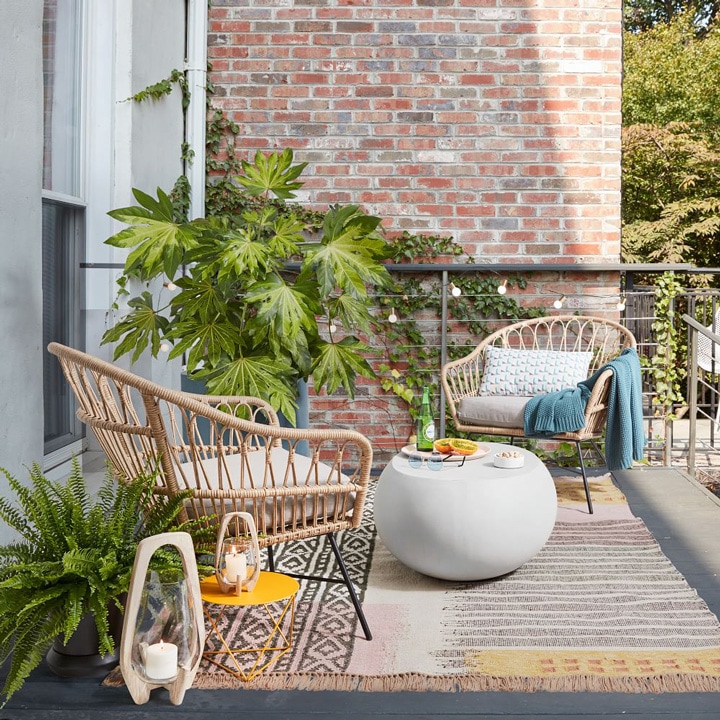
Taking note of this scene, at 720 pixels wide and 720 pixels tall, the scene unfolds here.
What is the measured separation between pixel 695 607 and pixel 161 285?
248 centimetres

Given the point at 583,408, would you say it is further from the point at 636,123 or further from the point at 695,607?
the point at 636,123

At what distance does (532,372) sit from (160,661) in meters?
2.57

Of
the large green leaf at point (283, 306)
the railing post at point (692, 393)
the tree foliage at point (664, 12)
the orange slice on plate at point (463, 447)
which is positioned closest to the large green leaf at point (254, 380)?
the large green leaf at point (283, 306)

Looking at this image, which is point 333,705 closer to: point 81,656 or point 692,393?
point 81,656

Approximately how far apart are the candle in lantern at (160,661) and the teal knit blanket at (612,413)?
212 centimetres

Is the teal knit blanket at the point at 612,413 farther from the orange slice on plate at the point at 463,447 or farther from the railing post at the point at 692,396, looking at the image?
the orange slice on plate at the point at 463,447

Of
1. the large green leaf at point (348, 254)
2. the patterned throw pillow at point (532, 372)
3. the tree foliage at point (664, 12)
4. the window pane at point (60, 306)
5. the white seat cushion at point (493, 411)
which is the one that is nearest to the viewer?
the window pane at point (60, 306)

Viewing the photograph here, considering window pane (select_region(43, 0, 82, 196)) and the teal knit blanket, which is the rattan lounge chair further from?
the teal knit blanket

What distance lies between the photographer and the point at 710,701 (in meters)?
1.92

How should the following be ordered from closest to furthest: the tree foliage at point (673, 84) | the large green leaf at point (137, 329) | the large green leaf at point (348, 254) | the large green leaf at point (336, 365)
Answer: the large green leaf at point (137, 329) < the large green leaf at point (348, 254) < the large green leaf at point (336, 365) < the tree foliage at point (673, 84)

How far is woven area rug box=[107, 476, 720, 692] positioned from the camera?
202 centimetres

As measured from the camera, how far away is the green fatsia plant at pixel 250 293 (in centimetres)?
313

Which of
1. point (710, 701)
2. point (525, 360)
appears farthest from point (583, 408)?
point (710, 701)

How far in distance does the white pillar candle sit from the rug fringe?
0.72 feet
